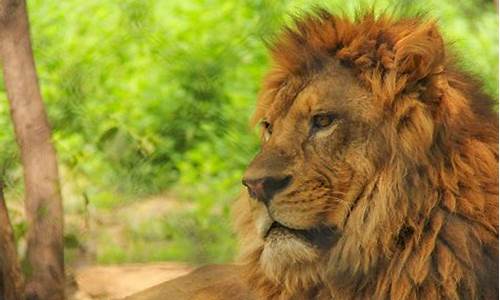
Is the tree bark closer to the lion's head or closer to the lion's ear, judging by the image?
the lion's head

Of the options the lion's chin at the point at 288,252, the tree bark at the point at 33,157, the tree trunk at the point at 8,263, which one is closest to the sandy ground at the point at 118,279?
the tree bark at the point at 33,157

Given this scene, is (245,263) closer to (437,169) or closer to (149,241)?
(437,169)

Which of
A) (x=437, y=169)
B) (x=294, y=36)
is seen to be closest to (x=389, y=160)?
(x=437, y=169)

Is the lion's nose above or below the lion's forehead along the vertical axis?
below

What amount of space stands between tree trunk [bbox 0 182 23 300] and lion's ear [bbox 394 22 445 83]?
1.68 meters

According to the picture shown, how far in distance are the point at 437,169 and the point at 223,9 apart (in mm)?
2627

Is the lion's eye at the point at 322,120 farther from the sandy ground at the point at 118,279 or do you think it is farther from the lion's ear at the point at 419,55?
the sandy ground at the point at 118,279

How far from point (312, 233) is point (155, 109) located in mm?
2277

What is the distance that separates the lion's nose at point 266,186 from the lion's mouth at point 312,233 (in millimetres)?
87

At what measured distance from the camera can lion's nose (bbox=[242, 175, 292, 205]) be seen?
343 centimetres

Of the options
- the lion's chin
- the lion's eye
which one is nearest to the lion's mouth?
the lion's chin

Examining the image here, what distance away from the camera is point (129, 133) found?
5590 mm

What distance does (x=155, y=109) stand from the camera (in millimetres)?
5680

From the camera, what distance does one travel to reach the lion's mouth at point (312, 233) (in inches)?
138
